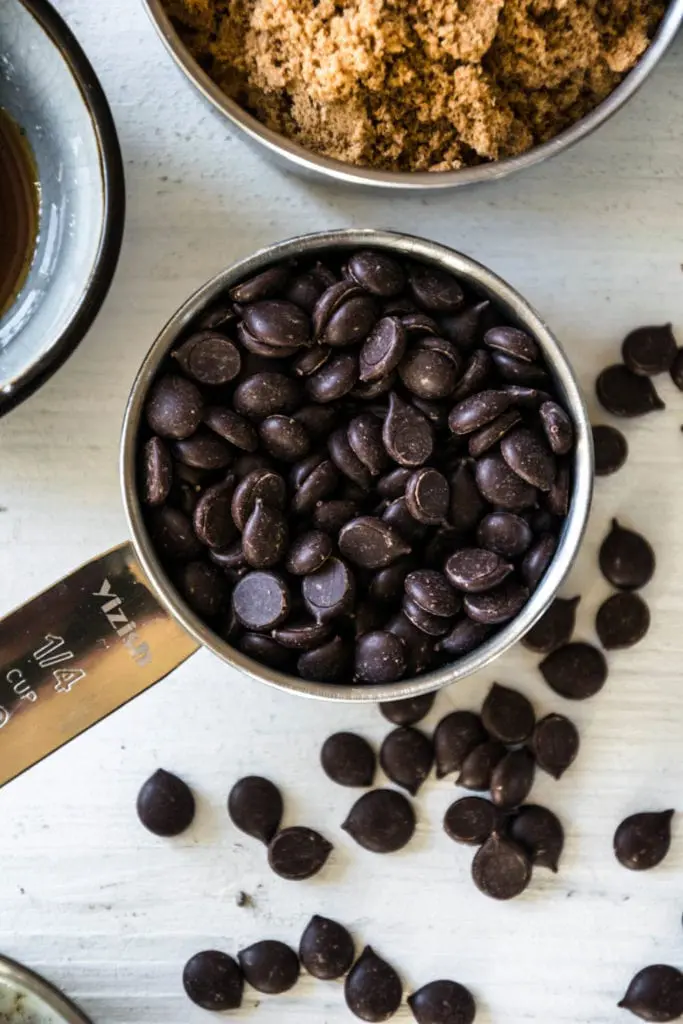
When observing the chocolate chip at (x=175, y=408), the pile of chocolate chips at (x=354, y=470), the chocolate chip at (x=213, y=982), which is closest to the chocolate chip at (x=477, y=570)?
the pile of chocolate chips at (x=354, y=470)

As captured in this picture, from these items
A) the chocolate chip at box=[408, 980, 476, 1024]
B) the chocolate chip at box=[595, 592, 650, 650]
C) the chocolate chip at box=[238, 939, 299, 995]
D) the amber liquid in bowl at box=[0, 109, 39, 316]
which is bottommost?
the chocolate chip at box=[408, 980, 476, 1024]

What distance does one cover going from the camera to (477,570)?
79cm

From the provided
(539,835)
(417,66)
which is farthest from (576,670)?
(417,66)

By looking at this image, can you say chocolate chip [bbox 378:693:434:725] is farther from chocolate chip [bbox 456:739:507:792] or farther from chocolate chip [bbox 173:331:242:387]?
chocolate chip [bbox 173:331:242:387]

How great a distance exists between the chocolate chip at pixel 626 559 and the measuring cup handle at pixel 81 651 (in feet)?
1.30

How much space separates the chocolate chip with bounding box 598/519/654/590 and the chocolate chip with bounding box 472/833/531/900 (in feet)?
0.87

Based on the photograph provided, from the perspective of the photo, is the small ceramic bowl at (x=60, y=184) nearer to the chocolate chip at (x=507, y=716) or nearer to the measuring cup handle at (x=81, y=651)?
the measuring cup handle at (x=81, y=651)

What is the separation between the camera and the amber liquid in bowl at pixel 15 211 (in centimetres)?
87

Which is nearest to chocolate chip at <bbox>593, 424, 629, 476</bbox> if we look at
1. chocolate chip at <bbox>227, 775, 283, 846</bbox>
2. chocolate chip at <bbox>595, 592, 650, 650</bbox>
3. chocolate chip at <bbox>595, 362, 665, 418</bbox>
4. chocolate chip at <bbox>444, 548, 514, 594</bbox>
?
chocolate chip at <bbox>595, 362, 665, 418</bbox>

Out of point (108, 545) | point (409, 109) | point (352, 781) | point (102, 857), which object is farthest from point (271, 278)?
point (102, 857)

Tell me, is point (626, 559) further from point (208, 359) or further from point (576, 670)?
point (208, 359)

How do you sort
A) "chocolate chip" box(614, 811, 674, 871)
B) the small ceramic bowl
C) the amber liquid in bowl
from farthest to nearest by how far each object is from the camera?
"chocolate chip" box(614, 811, 674, 871)
the amber liquid in bowl
the small ceramic bowl

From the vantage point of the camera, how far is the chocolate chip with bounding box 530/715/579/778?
972mm

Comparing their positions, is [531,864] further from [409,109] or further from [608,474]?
[409,109]
